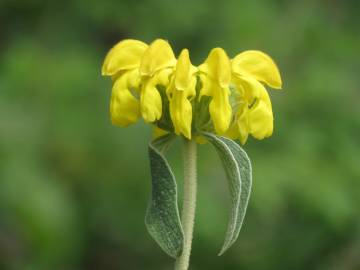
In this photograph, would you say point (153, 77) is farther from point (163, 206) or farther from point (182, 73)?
point (163, 206)

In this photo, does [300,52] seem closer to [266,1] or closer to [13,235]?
[266,1]

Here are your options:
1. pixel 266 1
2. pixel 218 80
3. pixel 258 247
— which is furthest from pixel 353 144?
pixel 218 80

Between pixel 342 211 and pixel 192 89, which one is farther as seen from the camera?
pixel 342 211

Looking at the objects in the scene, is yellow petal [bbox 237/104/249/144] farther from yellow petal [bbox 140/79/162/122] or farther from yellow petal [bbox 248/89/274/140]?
yellow petal [bbox 140/79/162/122]

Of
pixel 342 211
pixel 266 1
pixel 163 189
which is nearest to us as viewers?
pixel 163 189

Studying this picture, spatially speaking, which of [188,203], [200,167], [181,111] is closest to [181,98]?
[181,111]

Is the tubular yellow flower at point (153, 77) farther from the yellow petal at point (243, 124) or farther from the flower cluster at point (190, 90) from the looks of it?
the yellow petal at point (243, 124)

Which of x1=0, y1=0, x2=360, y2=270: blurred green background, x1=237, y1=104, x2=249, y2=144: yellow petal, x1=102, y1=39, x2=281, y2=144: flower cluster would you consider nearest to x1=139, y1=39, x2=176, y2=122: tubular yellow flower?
x1=102, y1=39, x2=281, y2=144: flower cluster
